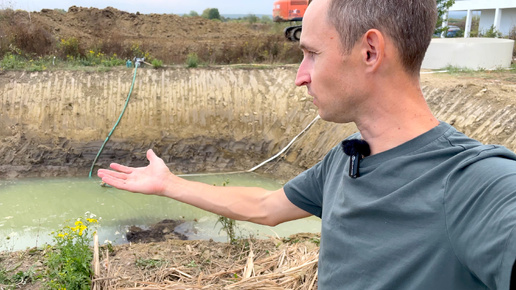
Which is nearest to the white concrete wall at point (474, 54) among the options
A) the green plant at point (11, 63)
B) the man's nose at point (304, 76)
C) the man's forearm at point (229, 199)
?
the green plant at point (11, 63)

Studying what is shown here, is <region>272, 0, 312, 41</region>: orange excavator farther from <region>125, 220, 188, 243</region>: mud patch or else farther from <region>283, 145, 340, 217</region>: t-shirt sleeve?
<region>283, 145, 340, 217</region>: t-shirt sleeve

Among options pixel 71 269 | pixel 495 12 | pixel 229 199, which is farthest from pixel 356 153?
pixel 495 12

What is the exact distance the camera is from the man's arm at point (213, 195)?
1.91 meters

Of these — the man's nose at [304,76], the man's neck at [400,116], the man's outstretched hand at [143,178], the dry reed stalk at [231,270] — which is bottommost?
the dry reed stalk at [231,270]

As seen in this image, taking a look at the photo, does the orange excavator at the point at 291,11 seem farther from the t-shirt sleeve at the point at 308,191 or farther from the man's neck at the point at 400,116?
the man's neck at the point at 400,116

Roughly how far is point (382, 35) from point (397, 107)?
21 cm

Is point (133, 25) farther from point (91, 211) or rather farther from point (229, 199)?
point (229, 199)

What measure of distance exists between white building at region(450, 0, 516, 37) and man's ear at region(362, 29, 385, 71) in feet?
80.2

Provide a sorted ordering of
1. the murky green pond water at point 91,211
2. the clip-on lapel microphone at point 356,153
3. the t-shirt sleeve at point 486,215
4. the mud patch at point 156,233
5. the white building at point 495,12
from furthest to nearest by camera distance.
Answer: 1. the white building at point 495,12
2. the murky green pond water at point 91,211
3. the mud patch at point 156,233
4. the clip-on lapel microphone at point 356,153
5. the t-shirt sleeve at point 486,215

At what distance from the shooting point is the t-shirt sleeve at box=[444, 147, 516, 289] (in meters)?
0.86

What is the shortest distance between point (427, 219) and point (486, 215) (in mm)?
161

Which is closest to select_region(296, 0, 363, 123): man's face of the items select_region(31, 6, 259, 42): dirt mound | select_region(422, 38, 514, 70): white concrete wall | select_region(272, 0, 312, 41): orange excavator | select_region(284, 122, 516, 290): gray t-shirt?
select_region(284, 122, 516, 290): gray t-shirt

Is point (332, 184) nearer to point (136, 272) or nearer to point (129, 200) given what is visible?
point (136, 272)

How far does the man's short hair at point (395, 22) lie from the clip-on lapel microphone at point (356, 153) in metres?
0.25
